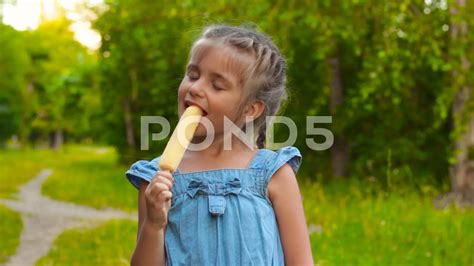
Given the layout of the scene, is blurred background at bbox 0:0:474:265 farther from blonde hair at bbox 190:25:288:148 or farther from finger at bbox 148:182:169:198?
finger at bbox 148:182:169:198

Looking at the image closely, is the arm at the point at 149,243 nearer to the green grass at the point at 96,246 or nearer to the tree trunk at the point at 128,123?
the green grass at the point at 96,246

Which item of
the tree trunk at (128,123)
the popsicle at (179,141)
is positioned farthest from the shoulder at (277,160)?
the tree trunk at (128,123)

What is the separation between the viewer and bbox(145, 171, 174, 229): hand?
6.10ft

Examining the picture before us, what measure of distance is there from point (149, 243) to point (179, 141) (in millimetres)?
331

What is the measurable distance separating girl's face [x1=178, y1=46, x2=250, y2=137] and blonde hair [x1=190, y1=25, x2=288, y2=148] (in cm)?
3

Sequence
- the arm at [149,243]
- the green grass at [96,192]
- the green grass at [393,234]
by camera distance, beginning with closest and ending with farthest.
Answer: the arm at [149,243] → the green grass at [393,234] → the green grass at [96,192]

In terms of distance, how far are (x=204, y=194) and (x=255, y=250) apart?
9.0 inches

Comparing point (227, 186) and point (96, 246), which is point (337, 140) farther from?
point (227, 186)

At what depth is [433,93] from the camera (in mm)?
10766

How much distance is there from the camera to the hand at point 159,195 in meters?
1.86

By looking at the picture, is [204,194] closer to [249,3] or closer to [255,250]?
[255,250]

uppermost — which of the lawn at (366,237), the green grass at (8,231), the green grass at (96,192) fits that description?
the lawn at (366,237)

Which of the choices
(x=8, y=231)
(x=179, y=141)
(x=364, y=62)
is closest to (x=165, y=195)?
(x=179, y=141)

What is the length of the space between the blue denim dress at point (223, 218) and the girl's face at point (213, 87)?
0.54 ft
